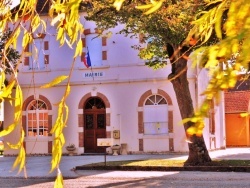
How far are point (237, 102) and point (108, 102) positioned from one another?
11762 millimetres

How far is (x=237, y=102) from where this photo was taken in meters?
38.1

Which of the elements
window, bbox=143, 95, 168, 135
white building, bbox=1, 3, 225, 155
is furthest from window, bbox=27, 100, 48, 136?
window, bbox=143, 95, 168, 135

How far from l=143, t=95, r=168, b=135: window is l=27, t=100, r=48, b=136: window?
17.1ft

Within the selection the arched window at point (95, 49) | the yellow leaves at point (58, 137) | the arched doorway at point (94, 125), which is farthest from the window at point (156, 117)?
the yellow leaves at point (58, 137)

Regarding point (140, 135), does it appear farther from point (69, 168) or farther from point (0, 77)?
point (0, 77)

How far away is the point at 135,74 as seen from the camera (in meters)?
29.1

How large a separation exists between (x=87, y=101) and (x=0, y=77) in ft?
90.3

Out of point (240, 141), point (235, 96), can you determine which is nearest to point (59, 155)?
point (240, 141)

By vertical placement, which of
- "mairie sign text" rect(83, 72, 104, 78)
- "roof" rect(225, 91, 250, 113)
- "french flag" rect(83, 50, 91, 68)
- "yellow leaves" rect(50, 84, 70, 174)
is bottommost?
"yellow leaves" rect(50, 84, 70, 174)

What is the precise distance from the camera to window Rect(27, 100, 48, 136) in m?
30.2

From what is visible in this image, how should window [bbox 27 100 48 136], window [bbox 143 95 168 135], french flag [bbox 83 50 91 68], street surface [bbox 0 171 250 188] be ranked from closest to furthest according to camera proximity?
1. street surface [bbox 0 171 250 188]
2. window [bbox 143 95 168 135]
3. french flag [bbox 83 50 91 68]
4. window [bbox 27 100 48 136]

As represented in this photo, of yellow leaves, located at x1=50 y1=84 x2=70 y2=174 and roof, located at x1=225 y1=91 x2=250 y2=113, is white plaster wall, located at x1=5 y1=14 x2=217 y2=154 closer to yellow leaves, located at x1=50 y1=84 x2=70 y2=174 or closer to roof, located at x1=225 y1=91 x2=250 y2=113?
roof, located at x1=225 y1=91 x2=250 y2=113

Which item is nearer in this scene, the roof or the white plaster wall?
the white plaster wall

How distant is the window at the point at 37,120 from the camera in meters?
30.2
